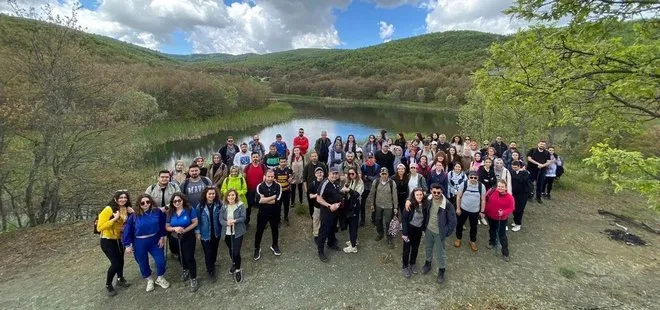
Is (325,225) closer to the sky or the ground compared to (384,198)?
closer to the ground

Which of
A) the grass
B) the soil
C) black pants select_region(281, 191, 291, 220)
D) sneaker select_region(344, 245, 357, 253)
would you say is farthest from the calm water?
sneaker select_region(344, 245, 357, 253)

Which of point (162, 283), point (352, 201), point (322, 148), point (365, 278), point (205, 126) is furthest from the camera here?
point (205, 126)

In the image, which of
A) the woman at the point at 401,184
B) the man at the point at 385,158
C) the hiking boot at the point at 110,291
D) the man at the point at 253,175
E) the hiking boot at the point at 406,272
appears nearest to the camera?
the hiking boot at the point at 110,291

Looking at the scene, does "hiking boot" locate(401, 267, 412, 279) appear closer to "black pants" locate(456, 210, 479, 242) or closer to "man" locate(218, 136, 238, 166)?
"black pants" locate(456, 210, 479, 242)

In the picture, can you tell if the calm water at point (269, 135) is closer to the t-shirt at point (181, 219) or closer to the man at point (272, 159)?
the man at point (272, 159)

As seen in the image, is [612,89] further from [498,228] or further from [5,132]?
[5,132]

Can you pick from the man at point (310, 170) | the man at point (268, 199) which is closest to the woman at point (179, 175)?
the man at point (268, 199)

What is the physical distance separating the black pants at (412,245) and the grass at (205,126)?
72.1ft

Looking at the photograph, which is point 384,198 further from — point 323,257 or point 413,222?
point 323,257

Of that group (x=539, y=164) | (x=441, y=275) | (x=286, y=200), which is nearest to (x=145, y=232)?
(x=286, y=200)

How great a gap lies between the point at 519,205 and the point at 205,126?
33757 millimetres

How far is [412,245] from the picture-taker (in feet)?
20.6

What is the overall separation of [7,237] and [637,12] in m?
14.4

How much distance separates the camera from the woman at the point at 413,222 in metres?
5.84
